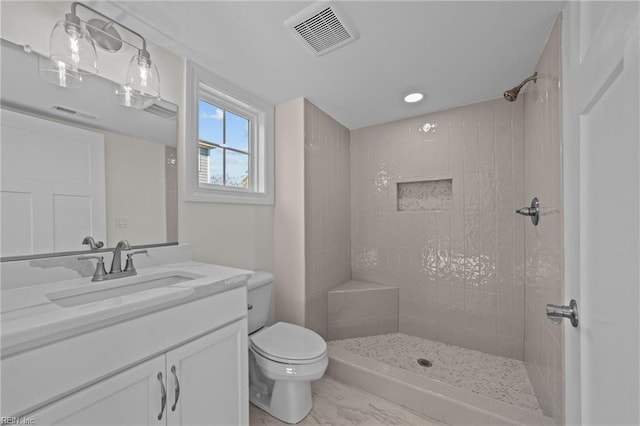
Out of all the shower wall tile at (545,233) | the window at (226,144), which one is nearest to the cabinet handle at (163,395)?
the window at (226,144)

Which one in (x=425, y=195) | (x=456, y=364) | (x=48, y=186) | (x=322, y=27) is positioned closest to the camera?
(x=48, y=186)

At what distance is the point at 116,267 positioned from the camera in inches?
45.4

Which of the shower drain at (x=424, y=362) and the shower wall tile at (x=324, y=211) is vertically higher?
the shower wall tile at (x=324, y=211)

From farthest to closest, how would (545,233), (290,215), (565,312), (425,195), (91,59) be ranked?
1. (425,195)
2. (290,215)
3. (545,233)
4. (91,59)
5. (565,312)

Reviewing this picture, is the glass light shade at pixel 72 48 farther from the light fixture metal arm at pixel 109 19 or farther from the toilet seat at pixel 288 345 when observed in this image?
the toilet seat at pixel 288 345

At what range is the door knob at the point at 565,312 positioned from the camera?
2.18 ft

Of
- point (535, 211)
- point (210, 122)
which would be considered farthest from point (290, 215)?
point (535, 211)

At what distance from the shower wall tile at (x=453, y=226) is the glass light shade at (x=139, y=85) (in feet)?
6.17

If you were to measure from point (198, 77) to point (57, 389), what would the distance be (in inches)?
63.4

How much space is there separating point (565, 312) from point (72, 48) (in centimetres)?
198

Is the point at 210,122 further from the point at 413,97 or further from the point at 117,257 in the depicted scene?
the point at 413,97

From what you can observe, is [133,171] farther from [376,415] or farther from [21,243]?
[376,415]

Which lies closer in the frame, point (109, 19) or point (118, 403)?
point (118, 403)

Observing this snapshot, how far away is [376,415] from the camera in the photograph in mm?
1544
